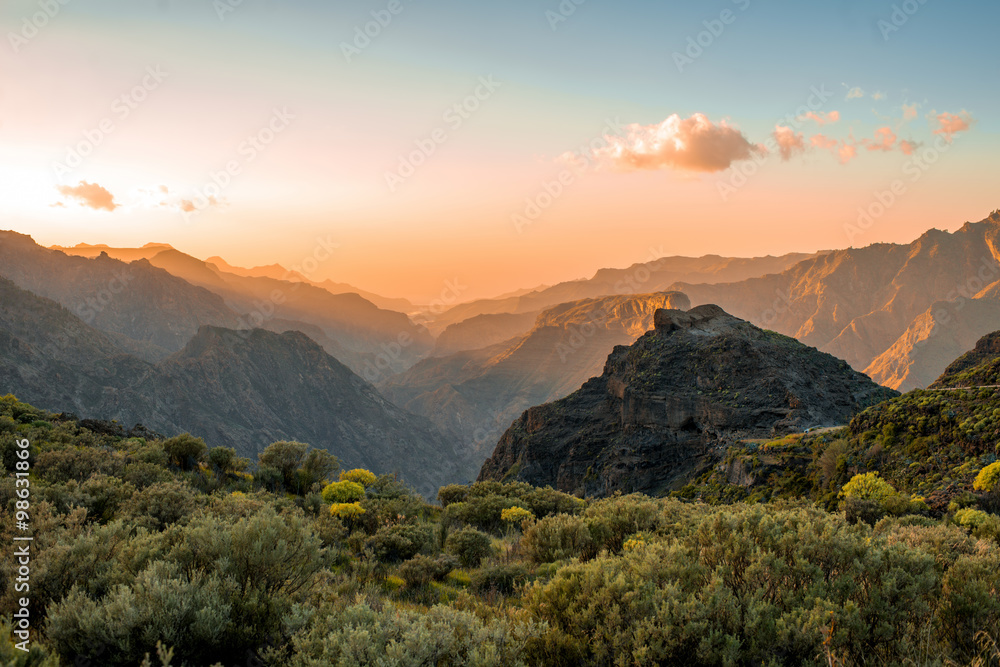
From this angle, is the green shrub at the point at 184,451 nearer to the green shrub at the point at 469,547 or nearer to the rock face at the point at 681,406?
the green shrub at the point at 469,547

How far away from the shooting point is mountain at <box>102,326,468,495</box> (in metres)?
135

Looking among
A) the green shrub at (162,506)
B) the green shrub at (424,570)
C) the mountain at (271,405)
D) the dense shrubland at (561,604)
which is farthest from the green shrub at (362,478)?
the mountain at (271,405)

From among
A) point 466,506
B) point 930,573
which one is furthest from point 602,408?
point 930,573

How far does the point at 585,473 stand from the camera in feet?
207

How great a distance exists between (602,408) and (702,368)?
1763 cm

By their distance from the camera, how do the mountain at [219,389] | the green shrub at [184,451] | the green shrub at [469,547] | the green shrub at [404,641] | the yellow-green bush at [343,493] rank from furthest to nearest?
1. the mountain at [219,389]
2. the green shrub at [184,451]
3. the yellow-green bush at [343,493]
4. the green shrub at [469,547]
5. the green shrub at [404,641]

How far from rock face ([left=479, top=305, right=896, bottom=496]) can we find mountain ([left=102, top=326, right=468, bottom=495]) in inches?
3934

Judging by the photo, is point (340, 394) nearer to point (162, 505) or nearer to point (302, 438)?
point (302, 438)

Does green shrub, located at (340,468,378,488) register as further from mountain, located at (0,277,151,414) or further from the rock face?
mountain, located at (0,277,151,414)

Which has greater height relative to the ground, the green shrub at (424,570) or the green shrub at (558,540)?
the green shrub at (558,540)

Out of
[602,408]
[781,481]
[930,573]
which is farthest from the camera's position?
[602,408]

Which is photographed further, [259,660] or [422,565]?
[422,565]

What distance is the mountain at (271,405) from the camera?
135m

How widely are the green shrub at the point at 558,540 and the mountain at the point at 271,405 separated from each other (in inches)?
5470
